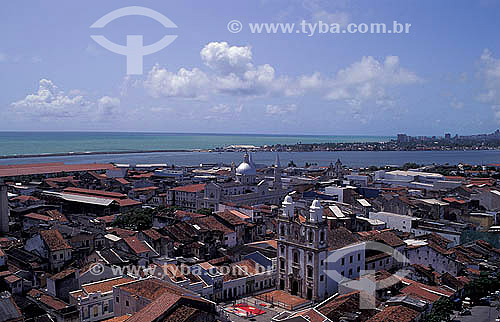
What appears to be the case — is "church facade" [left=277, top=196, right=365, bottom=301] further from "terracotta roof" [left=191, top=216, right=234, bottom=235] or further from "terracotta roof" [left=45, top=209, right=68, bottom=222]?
"terracotta roof" [left=45, top=209, right=68, bottom=222]

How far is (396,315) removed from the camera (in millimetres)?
18125

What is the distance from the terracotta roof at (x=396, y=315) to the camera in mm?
17875

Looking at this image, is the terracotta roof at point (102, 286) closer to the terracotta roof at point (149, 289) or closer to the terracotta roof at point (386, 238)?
the terracotta roof at point (149, 289)

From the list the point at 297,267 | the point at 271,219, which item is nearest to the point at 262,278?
the point at 297,267

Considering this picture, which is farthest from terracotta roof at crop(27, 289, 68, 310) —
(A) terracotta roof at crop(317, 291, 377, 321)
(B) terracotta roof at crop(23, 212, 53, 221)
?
(B) terracotta roof at crop(23, 212, 53, 221)

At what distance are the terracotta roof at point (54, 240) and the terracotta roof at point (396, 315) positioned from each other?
18359 millimetres

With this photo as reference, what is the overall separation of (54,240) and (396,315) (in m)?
19.9

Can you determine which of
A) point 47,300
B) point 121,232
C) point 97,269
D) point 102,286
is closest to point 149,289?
point 102,286

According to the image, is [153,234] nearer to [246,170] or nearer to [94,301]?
[94,301]

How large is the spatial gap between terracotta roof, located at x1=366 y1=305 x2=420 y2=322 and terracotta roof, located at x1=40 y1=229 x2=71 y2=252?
723 inches

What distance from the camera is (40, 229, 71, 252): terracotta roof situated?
26969 millimetres

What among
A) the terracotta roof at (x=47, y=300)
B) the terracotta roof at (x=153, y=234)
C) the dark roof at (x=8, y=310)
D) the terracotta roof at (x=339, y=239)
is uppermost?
the terracotta roof at (x=339, y=239)

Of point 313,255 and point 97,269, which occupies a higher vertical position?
point 313,255

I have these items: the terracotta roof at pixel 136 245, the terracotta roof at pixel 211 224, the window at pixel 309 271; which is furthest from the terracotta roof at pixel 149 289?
the terracotta roof at pixel 211 224
